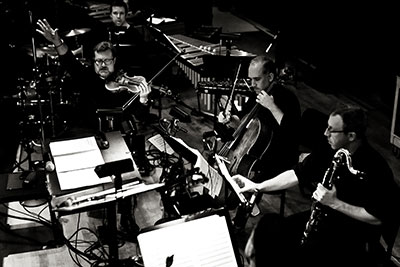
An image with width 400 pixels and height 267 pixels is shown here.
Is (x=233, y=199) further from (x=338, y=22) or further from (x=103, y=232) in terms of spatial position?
(x=338, y=22)

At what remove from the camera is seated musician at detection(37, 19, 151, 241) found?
5711 millimetres

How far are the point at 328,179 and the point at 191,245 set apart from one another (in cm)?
110

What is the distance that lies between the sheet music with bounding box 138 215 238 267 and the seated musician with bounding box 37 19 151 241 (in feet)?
6.79

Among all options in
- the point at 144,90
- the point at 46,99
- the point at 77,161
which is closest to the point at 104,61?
the point at 144,90

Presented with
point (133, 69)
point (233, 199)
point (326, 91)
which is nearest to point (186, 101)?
point (133, 69)

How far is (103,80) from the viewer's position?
587 centimetres

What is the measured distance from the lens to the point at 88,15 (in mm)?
9039

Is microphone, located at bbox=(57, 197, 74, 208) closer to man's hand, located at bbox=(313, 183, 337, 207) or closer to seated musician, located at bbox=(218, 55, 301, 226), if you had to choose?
seated musician, located at bbox=(218, 55, 301, 226)

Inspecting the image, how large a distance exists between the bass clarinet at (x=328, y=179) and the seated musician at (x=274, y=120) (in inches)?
35.2

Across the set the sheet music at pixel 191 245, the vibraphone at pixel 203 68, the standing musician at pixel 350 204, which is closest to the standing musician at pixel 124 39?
the vibraphone at pixel 203 68

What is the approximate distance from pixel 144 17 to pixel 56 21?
1344 millimetres

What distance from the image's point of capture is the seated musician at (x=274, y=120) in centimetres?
502

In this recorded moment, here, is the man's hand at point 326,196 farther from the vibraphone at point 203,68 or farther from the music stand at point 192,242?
the vibraphone at point 203,68

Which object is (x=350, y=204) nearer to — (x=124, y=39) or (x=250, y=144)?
(x=250, y=144)
